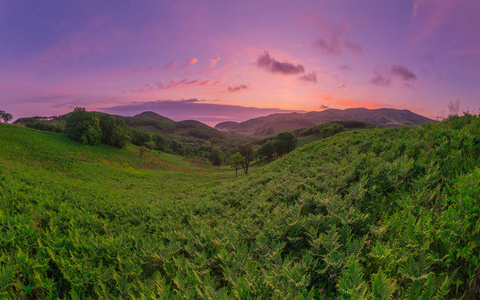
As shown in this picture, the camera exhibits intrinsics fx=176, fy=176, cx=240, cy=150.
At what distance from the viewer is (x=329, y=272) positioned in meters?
3.19

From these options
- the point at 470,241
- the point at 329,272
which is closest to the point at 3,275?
the point at 329,272

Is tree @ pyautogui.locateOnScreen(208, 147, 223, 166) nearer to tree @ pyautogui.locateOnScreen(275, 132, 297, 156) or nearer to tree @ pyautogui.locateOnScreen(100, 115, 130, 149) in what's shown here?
tree @ pyautogui.locateOnScreen(275, 132, 297, 156)

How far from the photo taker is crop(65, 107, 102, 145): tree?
48.6 meters

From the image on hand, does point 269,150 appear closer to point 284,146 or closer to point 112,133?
point 284,146

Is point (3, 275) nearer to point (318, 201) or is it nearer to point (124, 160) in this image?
point (318, 201)

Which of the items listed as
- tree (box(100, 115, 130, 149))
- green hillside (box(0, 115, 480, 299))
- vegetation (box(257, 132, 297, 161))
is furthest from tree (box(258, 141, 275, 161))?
green hillside (box(0, 115, 480, 299))

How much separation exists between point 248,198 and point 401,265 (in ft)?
24.4

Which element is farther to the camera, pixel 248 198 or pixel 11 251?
pixel 248 198

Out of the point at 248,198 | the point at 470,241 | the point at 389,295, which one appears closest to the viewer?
the point at 389,295

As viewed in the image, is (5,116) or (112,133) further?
(5,116)

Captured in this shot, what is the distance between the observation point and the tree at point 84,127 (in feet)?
159

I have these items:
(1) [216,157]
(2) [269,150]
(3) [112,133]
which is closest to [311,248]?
(3) [112,133]

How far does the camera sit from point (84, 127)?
49719 mm

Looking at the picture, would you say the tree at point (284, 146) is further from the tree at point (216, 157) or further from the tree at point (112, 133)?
the tree at point (112, 133)
